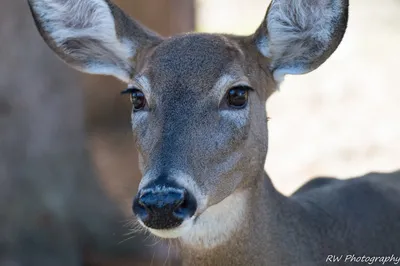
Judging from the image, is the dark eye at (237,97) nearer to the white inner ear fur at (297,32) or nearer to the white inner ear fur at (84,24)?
the white inner ear fur at (297,32)

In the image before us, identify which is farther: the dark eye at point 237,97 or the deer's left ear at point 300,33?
the deer's left ear at point 300,33

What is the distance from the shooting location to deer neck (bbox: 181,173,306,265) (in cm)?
482

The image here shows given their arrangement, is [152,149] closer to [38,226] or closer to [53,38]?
[53,38]

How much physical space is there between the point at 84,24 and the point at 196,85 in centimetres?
113

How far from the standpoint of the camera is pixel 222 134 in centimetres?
466

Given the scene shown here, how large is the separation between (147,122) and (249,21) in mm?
11544

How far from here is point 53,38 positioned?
18.1 ft

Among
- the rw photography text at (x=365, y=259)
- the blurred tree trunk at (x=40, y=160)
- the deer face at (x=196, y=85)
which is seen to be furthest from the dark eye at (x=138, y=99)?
the blurred tree trunk at (x=40, y=160)

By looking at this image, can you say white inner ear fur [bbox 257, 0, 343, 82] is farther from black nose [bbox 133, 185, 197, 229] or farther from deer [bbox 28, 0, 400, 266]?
black nose [bbox 133, 185, 197, 229]

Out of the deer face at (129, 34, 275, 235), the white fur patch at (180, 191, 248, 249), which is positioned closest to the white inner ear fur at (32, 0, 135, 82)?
the deer face at (129, 34, 275, 235)

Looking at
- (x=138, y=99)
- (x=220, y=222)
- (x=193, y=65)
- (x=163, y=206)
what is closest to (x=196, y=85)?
(x=193, y=65)

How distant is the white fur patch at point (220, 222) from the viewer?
4.80m

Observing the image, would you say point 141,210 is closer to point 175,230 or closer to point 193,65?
point 175,230

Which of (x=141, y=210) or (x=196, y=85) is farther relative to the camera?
(x=196, y=85)
